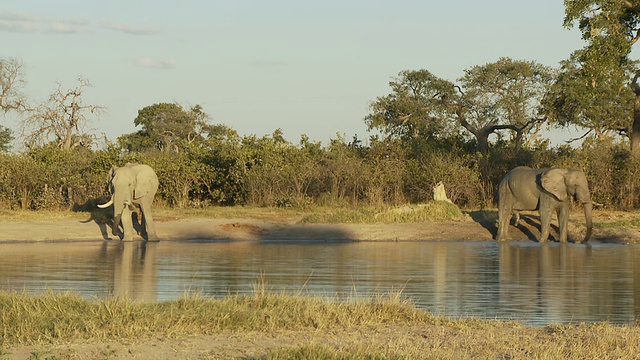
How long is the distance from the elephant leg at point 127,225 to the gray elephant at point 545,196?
9521 mm

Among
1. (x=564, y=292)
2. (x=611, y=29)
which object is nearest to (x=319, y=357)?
(x=564, y=292)

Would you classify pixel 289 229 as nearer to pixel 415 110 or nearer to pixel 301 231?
pixel 301 231

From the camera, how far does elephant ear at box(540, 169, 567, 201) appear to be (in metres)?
26.7

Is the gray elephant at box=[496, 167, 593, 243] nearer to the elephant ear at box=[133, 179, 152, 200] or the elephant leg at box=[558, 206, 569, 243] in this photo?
the elephant leg at box=[558, 206, 569, 243]

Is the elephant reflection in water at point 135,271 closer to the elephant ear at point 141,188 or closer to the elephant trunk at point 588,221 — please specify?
the elephant ear at point 141,188

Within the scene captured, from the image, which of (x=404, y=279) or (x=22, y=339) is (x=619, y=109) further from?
(x=22, y=339)

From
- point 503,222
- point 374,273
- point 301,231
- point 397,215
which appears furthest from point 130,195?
point 374,273

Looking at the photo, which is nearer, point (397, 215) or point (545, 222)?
point (545, 222)

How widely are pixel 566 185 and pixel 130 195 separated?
446 inches

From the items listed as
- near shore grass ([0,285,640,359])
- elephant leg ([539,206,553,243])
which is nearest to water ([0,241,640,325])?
elephant leg ([539,206,553,243])

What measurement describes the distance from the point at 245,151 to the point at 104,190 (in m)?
5.24

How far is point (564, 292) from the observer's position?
15.6 meters

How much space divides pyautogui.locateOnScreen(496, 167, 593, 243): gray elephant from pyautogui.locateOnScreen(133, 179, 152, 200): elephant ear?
926 cm

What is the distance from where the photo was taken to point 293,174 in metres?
33.4
